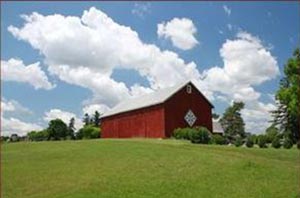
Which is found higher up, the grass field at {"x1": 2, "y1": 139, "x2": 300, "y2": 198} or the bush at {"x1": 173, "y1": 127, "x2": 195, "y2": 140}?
the bush at {"x1": 173, "y1": 127, "x2": 195, "y2": 140}

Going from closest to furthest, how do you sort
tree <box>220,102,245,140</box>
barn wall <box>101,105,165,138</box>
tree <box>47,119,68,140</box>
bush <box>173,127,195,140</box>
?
bush <box>173,127,195,140</box>, barn wall <box>101,105,165,138</box>, tree <box>47,119,68,140</box>, tree <box>220,102,245,140</box>

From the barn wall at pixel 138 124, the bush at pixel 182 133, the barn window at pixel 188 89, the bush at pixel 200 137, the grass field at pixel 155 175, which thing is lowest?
the grass field at pixel 155 175

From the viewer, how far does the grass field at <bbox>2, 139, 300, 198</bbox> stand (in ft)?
69.4

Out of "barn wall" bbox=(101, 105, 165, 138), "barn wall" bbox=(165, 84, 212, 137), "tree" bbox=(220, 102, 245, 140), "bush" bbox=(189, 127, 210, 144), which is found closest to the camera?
"bush" bbox=(189, 127, 210, 144)

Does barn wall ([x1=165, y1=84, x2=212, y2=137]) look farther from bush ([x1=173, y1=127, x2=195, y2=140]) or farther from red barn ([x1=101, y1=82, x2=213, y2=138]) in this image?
bush ([x1=173, y1=127, x2=195, y2=140])

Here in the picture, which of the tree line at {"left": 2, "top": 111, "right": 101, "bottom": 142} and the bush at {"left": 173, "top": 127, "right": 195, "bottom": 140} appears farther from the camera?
the tree line at {"left": 2, "top": 111, "right": 101, "bottom": 142}

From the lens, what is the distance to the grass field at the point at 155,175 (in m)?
21.2

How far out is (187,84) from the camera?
58.5 meters

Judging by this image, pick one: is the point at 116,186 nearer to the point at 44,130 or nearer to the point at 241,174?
the point at 241,174

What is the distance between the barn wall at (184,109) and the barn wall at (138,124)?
2.58ft

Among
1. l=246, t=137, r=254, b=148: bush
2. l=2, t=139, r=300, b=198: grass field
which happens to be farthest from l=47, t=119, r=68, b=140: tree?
l=2, t=139, r=300, b=198: grass field

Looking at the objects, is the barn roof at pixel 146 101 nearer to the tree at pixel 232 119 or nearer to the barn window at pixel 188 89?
the barn window at pixel 188 89

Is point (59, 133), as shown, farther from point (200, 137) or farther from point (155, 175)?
point (155, 175)

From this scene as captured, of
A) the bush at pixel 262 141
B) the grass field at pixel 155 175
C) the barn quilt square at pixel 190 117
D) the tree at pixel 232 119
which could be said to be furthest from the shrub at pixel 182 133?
the tree at pixel 232 119
